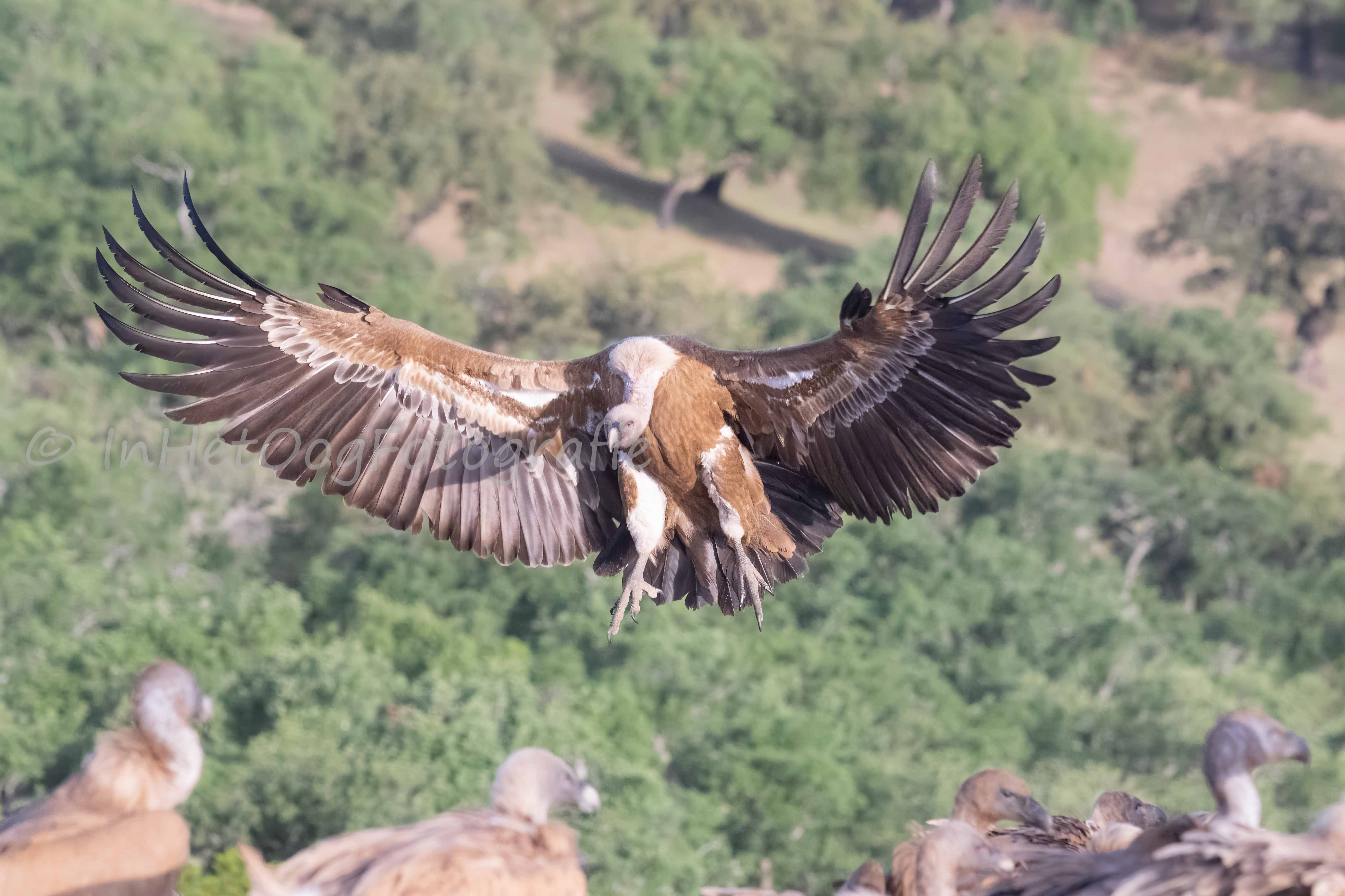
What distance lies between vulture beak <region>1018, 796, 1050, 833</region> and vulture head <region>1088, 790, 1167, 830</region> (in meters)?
0.20

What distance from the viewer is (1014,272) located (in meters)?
6.48

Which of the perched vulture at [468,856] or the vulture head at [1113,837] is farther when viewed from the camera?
the vulture head at [1113,837]

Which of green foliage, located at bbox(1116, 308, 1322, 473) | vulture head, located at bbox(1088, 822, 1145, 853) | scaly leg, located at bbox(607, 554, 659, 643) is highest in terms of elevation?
green foliage, located at bbox(1116, 308, 1322, 473)

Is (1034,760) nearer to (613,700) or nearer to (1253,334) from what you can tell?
(613,700)

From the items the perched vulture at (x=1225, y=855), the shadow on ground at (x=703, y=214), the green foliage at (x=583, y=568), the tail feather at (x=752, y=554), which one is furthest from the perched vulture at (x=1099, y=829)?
the shadow on ground at (x=703, y=214)

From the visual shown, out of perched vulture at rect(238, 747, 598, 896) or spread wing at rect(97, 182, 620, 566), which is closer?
perched vulture at rect(238, 747, 598, 896)

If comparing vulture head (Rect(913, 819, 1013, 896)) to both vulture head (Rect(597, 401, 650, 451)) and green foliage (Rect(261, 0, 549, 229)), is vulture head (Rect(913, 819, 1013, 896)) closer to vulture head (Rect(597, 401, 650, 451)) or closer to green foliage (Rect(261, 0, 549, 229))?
vulture head (Rect(597, 401, 650, 451))

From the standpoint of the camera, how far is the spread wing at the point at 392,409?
744 centimetres

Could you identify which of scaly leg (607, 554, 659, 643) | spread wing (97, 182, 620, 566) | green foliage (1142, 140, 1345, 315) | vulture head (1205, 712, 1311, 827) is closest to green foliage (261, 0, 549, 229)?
green foliage (1142, 140, 1345, 315)

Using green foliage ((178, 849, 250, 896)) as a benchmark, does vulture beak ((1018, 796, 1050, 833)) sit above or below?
above

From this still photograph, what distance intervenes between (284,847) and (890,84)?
121 feet

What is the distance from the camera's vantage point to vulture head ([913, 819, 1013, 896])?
5574 mm

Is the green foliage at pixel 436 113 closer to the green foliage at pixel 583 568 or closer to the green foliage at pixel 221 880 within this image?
the green foliage at pixel 583 568

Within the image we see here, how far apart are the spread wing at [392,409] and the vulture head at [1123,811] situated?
2840 mm
